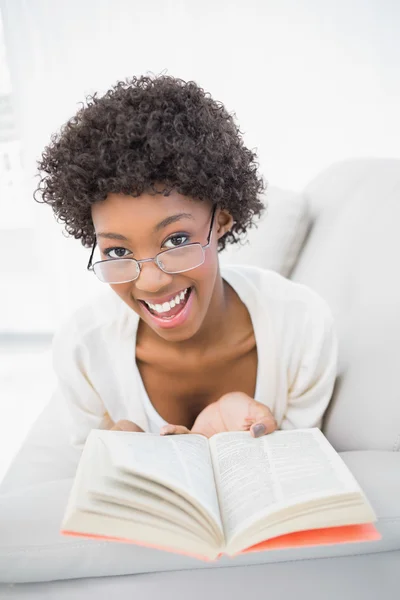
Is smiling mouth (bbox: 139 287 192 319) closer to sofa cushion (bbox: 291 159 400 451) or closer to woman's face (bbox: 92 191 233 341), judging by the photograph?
woman's face (bbox: 92 191 233 341)

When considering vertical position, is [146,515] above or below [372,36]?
below

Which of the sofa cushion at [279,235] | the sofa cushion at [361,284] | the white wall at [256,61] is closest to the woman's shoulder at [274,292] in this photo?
the sofa cushion at [361,284]

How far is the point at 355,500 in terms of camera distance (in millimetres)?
823

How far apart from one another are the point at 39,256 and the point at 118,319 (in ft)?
6.62

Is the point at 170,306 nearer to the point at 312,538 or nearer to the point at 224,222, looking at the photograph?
the point at 224,222

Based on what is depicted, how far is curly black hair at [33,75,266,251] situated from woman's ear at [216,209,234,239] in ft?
0.19

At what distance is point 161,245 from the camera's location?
1.11 m

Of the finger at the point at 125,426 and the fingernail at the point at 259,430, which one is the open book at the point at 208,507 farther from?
the finger at the point at 125,426

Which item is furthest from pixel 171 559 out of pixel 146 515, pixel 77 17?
pixel 77 17

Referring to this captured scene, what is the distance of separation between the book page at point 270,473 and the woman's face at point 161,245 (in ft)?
0.84

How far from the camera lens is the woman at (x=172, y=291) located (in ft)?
3.55

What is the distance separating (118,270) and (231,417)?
0.38 meters

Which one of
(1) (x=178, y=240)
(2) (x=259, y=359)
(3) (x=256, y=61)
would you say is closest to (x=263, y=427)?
(2) (x=259, y=359)

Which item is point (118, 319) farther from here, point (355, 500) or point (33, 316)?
point (33, 316)
